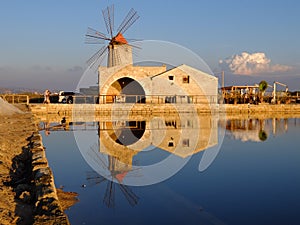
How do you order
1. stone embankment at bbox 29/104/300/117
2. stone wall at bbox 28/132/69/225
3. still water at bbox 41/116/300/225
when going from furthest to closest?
stone embankment at bbox 29/104/300/117
still water at bbox 41/116/300/225
stone wall at bbox 28/132/69/225

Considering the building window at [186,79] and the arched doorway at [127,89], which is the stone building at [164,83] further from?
the arched doorway at [127,89]

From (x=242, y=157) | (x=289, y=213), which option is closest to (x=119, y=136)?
(x=242, y=157)

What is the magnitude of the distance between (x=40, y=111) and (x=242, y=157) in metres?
13.9

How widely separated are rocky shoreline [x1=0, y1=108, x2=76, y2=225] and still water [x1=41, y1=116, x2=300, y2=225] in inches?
24.5

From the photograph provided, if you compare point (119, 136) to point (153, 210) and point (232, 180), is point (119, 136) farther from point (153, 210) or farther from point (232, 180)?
point (153, 210)

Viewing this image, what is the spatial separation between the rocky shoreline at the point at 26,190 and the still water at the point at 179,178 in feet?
2.05

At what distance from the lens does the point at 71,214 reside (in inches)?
173

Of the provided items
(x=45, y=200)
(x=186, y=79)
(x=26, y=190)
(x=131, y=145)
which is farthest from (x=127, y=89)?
(x=45, y=200)

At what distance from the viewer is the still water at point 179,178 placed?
14.8 feet

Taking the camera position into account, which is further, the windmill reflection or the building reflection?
the building reflection

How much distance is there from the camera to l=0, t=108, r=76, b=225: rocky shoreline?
3135mm

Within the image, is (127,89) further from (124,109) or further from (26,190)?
(26,190)

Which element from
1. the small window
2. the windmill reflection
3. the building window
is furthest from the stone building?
the windmill reflection

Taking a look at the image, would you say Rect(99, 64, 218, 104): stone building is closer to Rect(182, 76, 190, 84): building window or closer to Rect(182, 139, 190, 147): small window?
Rect(182, 76, 190, 84): building window
